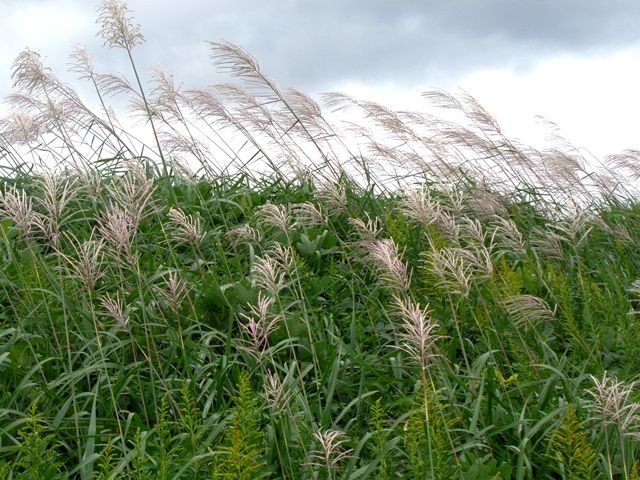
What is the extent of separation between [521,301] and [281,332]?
1.15 m

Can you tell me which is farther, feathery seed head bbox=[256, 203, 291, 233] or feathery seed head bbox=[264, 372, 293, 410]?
feathery seed head bbox=[256, 203, 291, 233]

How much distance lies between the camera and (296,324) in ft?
12.9

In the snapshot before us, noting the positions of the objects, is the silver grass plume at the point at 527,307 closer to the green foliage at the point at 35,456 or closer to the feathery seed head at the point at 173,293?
the feathery seed head at the point at 173,293

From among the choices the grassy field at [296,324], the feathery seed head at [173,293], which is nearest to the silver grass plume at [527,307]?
the grassy field at [296,324]

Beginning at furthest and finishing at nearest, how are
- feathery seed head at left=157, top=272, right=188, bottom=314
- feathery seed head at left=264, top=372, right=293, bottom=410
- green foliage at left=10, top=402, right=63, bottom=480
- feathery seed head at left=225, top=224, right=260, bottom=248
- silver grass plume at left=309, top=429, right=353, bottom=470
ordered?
feathery seed head at left=225, top=224, right=260, bottom=248
feathery seed head at left=157, top=272, right=188, bottom=314
feathery seed head at left=264, top=372, right=293, bottom=410
green foliage at left=10, top=402, right=63, bottom=480
silver grass plume at left=309, top=429, right=353, bottom=470

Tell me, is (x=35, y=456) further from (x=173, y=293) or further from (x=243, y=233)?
(x=243, y=233)

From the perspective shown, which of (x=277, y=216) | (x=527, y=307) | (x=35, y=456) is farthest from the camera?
(x=527, y=307)

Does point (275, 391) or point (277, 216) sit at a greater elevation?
point (277, 216)

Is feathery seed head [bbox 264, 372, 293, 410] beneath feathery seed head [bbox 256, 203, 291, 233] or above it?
beneath

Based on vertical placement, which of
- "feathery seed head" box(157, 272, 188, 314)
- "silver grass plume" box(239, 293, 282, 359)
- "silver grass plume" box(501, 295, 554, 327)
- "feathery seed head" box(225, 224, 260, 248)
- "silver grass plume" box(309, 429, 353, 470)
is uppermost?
"feathery seed head" box(225, 224, 260, 248)

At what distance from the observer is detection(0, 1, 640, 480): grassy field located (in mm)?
2949

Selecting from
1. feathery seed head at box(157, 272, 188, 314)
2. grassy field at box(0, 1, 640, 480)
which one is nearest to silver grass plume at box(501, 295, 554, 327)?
grassy field at box(0, 1, 640, 480)

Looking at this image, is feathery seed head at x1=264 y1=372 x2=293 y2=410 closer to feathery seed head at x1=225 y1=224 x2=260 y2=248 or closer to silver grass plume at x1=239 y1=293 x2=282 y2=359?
silver grass plume at x1=239 y1=293 x2=282 y2=359

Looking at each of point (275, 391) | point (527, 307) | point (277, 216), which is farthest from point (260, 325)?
point (527, 307)
